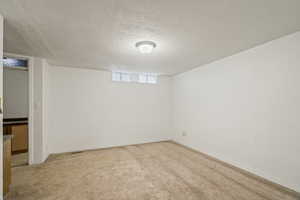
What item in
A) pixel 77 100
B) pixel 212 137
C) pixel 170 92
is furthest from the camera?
pixel 170 92

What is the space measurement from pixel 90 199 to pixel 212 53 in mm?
3471

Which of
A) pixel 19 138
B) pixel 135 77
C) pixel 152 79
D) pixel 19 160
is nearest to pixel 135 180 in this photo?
pixel 19 160

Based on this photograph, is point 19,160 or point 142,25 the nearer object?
point 142,25

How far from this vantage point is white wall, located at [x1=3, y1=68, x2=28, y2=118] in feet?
13.5

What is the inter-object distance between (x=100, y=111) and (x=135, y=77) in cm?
166

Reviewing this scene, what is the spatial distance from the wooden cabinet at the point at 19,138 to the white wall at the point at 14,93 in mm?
560

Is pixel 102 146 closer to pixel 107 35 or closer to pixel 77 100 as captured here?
pixel 77 100

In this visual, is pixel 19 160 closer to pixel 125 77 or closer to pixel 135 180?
pixel 135 180

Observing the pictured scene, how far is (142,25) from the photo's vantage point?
6.45ft

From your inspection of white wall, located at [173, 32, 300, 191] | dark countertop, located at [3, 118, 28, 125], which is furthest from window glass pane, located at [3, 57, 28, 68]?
white wall, located at [173, 32, 300, 191]

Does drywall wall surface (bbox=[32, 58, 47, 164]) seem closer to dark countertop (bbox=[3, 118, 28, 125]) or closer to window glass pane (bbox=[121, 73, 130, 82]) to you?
dark countertop (bbox=[3, 118, 28, 125])

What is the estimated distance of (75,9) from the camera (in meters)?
1.62

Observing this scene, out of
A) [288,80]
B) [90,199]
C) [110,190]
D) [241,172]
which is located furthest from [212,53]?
[90,199]

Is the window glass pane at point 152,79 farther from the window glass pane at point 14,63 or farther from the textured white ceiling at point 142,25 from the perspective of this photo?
the window glass pane at point 14,63
